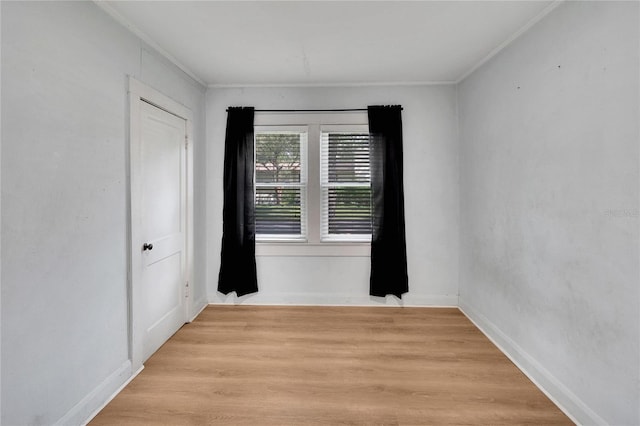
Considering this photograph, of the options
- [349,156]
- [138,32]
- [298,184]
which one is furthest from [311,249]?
[138,32]

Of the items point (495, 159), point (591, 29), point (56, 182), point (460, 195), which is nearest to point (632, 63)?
point (591, 29)

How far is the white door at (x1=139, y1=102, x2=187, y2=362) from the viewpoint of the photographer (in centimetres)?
240

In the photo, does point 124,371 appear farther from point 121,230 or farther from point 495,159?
point 495,159

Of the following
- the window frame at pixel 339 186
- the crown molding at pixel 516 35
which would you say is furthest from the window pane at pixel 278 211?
the crown molding at pixel 516 35

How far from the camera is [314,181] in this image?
11.4 ft

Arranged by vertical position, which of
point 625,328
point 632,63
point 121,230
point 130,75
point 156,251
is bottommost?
point 625,328

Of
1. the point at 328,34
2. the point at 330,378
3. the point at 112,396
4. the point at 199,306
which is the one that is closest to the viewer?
the point at 112,396

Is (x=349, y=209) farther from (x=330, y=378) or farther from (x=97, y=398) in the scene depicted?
(x=97, y=398)

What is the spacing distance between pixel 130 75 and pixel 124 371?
215cm

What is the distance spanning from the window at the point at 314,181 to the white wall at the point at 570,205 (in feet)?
4.45

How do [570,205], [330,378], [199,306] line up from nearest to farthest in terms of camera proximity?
[570,205], [330,378], [199,306]

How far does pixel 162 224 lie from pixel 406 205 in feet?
8.45

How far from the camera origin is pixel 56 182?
5.20 ft

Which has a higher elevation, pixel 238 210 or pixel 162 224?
pixel 238 210
